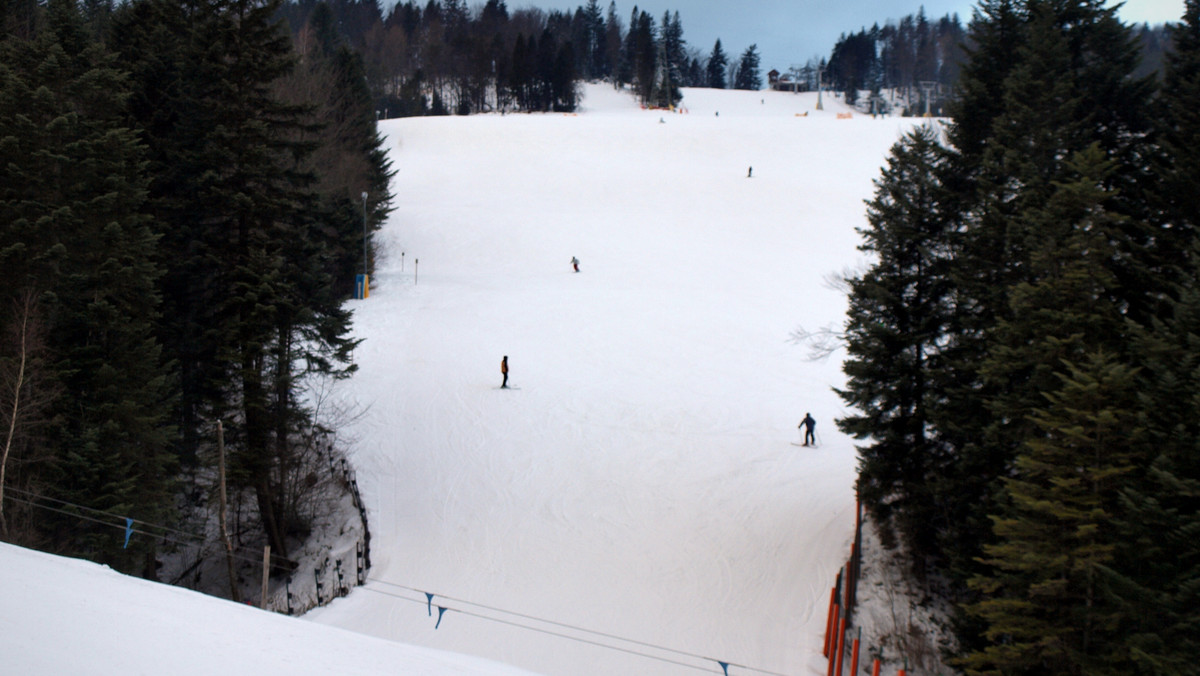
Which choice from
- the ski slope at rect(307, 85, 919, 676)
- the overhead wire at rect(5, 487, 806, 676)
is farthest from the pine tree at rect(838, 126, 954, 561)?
the overhead wire at rect(5, 487, 806, 676)

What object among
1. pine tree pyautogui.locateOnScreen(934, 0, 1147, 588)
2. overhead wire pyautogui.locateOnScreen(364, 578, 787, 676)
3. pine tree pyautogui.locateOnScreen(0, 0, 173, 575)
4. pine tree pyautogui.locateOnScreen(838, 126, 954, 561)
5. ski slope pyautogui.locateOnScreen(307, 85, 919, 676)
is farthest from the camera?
ski slope pyautogui.locateOnScreen(307, 85, 919, 676)

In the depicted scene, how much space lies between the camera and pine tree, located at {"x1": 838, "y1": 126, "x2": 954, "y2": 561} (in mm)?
14859

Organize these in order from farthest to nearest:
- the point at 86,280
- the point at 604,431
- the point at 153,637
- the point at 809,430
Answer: the point at 604,431 < the point at 809,430 < the point at 86,280 < the point at 153,637

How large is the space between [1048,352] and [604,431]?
47.5 feet

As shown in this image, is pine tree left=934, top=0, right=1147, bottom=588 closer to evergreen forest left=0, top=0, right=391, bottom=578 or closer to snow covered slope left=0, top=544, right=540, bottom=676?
snow covered slope left=0, top=544, right=540, bottom=676

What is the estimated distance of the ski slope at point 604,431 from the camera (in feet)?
49.2

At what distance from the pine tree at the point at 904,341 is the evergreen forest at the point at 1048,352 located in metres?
0.05

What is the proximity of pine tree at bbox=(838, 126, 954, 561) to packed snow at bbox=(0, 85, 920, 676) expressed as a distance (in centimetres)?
254

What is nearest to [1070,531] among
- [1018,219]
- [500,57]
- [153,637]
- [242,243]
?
[1018,219]

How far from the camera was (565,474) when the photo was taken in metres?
20.8

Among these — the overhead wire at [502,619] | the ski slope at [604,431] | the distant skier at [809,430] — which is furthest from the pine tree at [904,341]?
the distant skier at [809,430]

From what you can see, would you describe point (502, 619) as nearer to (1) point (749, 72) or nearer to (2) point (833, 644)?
(2) point (833, 644)

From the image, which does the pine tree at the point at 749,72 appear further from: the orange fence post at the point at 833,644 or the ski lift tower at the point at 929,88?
the orange fence post at the point at 833,644

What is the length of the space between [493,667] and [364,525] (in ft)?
34.2
